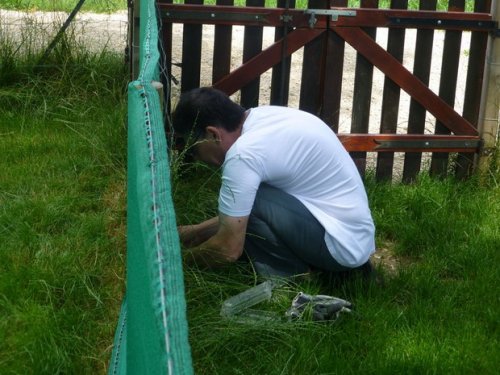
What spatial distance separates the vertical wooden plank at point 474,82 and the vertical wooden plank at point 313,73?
1055 mm

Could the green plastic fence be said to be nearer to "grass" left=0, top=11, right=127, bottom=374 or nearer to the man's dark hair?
"grass" left=0, top=11, right=127, bottom=374

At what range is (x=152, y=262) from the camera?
1726 mm

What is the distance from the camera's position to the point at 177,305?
166cm

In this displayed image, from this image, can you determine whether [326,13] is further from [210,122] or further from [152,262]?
[152,262]

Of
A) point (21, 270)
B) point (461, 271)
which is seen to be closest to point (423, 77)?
point (461, 271)

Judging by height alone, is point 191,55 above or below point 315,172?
above

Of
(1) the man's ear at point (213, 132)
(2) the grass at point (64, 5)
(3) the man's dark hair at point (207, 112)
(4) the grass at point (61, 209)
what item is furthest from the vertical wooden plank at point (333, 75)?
(2) the grass at point (64, 5)

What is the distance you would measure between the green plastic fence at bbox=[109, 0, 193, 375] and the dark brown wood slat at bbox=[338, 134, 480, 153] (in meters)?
3.63

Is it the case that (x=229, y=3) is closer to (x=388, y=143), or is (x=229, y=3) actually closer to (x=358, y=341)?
(x=388, y=143)

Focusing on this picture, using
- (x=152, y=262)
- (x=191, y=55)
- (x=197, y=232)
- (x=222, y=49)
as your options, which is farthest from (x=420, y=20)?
(x=152, y=262)

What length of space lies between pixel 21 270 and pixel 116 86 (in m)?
2.82

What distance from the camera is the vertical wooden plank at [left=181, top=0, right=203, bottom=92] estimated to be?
600 cm

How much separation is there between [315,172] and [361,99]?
82.1 inches

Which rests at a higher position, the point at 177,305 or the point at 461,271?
the point at 177,305
